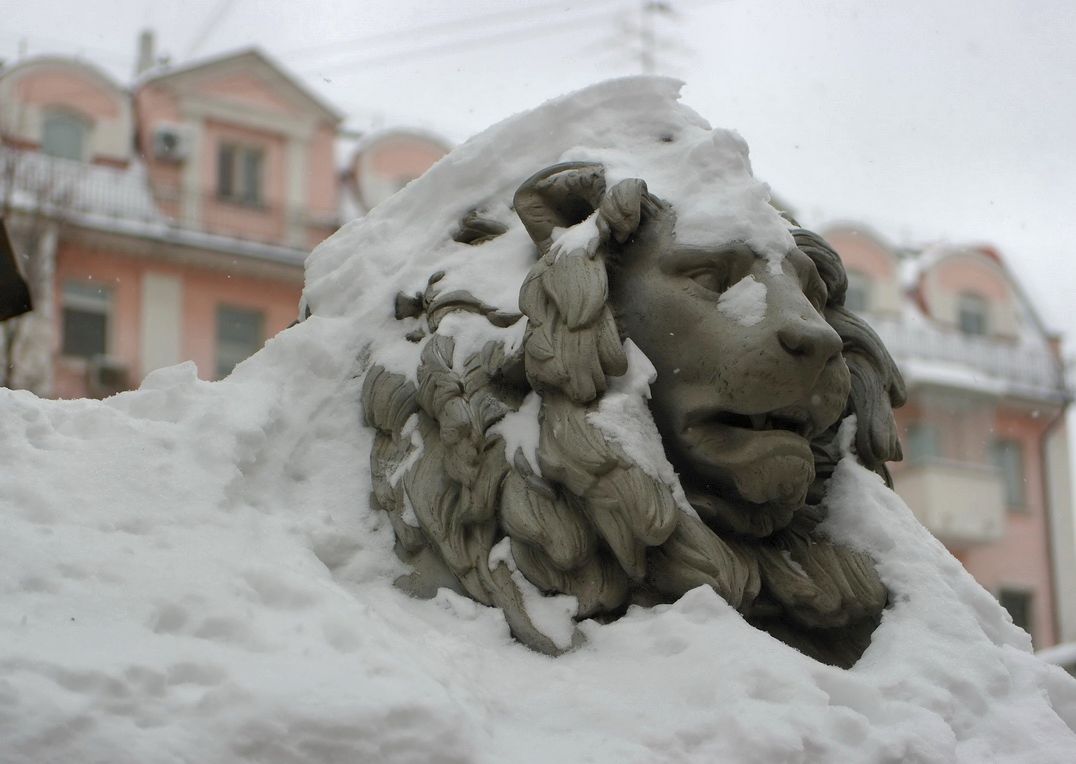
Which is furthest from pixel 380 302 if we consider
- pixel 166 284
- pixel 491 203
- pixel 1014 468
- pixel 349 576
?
pixel 1014 468

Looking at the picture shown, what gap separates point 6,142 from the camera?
15.0 metres

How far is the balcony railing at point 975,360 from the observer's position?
22625 mm

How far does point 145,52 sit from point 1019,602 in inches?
485

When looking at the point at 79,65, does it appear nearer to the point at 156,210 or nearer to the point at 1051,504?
the point at 156,210

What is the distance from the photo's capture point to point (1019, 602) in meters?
22.6

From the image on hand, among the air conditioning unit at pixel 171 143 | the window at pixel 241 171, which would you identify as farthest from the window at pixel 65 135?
the window at pixel 241 171

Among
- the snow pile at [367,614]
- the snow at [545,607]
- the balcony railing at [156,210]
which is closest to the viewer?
the snow pile at [367,614]

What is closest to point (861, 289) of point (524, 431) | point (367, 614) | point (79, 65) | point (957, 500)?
point (957, 500)

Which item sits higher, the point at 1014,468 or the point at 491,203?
the point at 491,203

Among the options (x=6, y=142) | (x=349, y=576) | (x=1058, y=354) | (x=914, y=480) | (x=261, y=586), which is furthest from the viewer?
Answer: (x=1058, y=354)

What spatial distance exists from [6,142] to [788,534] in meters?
12.2

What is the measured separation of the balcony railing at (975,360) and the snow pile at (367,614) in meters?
18.1

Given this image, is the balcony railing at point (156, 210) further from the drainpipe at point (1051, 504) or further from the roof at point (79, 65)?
Answer: the drainpipe at point (1051, 504)

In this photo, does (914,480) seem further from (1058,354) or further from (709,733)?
(709,733)
